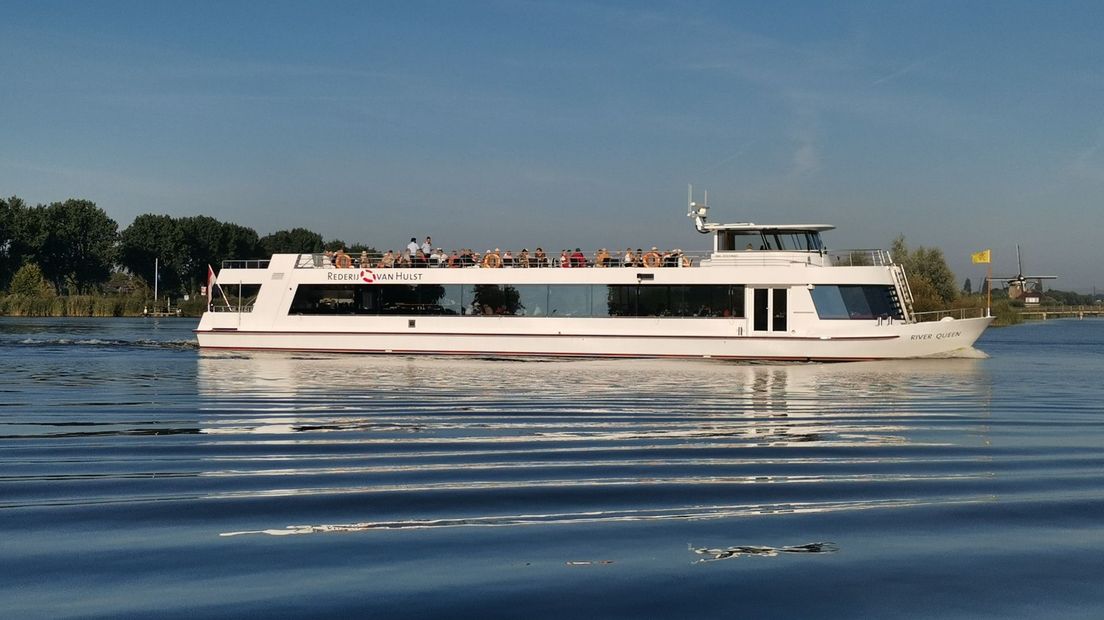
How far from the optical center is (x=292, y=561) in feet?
20.2

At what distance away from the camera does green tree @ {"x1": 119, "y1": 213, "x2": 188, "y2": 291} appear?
111750 millimetres

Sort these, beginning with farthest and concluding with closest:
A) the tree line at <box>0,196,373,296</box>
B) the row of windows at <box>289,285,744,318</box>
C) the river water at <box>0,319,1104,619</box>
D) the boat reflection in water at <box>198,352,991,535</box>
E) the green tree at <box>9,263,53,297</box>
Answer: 1. the tree line at <box>0,196,373,296</box>
2. the green tree at <box>9,263,53,297</box>
3. the row of windows at <box>289,285,744,318</box>
4. the boat reflection in water at <box>198,352,991,535</box>
5. the river water at <box>0,319,1104,619</box>

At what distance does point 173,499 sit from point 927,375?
2185 cm

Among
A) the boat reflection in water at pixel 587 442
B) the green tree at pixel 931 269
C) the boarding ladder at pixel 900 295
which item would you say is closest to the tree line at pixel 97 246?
the green tree at pixel 931 269

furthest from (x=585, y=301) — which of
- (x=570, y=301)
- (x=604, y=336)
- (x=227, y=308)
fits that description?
(x=227, y=308)

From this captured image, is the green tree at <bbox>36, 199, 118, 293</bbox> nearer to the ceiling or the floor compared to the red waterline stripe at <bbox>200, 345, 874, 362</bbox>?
nearer to the ceiling

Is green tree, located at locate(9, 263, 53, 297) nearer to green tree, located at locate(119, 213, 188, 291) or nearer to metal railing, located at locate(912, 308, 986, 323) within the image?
green tree, located at locate(119, 213, 188, 291)

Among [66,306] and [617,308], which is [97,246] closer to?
[66,306]

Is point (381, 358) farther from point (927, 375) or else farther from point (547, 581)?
point (547, 581)

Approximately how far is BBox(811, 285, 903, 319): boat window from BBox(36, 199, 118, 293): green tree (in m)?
97.3

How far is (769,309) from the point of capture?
32562 millimetres

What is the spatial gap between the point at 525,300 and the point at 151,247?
89021mm

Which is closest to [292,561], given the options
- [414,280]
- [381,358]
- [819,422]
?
[819,422]

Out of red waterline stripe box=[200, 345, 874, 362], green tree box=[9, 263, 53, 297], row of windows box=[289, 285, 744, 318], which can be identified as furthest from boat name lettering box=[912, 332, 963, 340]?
green tree box=[9, 263, 53, 297]
